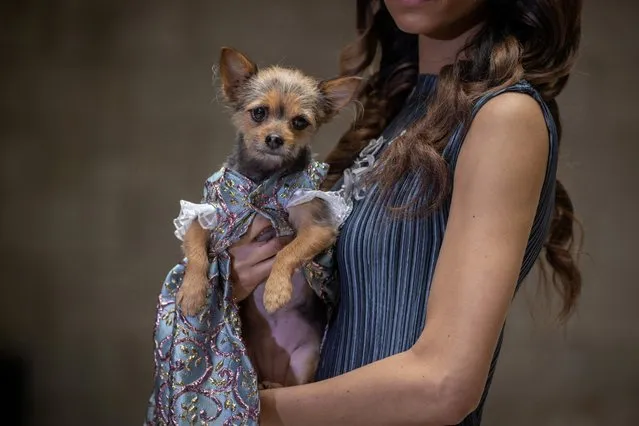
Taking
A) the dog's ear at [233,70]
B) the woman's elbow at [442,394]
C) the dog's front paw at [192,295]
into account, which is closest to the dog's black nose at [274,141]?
the dog's ear at [233,70]

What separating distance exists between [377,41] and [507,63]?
682 mm

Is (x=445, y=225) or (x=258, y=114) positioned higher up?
(x=258, y=114)

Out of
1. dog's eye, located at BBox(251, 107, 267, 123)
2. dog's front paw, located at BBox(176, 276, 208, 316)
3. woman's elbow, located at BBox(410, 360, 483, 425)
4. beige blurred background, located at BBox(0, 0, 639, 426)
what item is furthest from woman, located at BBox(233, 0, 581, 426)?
beige blurred background, located at BBox(0, 0, 639, 426)

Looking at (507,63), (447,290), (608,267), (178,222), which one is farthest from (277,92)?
(608,267)

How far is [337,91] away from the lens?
79.9 inches

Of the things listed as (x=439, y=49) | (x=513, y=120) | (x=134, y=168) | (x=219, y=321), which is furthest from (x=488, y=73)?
(x=134, y=168)

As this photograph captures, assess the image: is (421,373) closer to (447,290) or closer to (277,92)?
(447,290)

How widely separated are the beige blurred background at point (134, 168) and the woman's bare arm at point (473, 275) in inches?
73.7

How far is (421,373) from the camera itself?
144 centimetres

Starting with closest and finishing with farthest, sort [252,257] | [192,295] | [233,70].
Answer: [192,295] < [252,257] < [233,70]

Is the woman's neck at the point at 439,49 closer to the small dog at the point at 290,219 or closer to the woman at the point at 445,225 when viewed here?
the woman at the point at 445,225

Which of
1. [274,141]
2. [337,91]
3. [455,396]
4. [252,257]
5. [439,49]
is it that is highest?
[439,49]

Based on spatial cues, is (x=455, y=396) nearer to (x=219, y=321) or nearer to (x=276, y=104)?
(x=219, y=321)

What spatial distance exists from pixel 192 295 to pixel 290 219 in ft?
0.96
